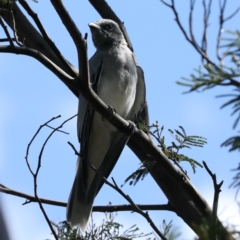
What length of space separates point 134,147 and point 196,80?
4.02 meters

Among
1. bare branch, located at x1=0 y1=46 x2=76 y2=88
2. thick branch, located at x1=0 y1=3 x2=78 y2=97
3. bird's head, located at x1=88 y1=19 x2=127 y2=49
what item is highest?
bird's head, located at x1=88 y1=19 x2=127 y2=49

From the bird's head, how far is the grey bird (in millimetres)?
241

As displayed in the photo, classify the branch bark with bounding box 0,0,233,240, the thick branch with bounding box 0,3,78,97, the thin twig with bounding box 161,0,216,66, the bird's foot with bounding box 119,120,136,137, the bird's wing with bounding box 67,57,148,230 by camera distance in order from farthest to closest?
the thick branch with bounding box 0,3,78,97 → the bird's wing with bounding box 67,57,148,230 → the bird's foot with bounding box 119,120,136,137 → the branch bark with bounding box 0,0,233,240 → the thin twig with bounding box 161,0,216,66

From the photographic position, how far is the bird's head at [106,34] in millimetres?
8312

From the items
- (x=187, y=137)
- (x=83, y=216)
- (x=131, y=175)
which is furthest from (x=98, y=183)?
(x=187, y=137)

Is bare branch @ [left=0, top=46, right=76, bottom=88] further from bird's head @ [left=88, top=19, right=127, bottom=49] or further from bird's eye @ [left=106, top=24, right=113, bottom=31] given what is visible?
bird's eye @ [left=106, top=24, right=113, bottom=31]

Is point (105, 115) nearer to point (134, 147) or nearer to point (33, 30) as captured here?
point (134, 147)

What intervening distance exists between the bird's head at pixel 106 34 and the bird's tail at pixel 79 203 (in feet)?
7.13

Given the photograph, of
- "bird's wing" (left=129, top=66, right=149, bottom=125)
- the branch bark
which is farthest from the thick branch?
"bird's wing" (left=129, top=66, right=149, bottom=125)

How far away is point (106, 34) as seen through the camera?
8.41 meters

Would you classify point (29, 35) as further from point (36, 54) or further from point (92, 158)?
point (36, 54)

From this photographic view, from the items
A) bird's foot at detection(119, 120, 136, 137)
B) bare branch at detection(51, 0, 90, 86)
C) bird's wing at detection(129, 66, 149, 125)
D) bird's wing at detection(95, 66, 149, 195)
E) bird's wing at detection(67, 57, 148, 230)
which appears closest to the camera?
bare branch at detection(51, 0, 90, 86)

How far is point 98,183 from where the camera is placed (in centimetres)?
692

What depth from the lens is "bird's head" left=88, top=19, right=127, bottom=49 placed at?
8.31m
